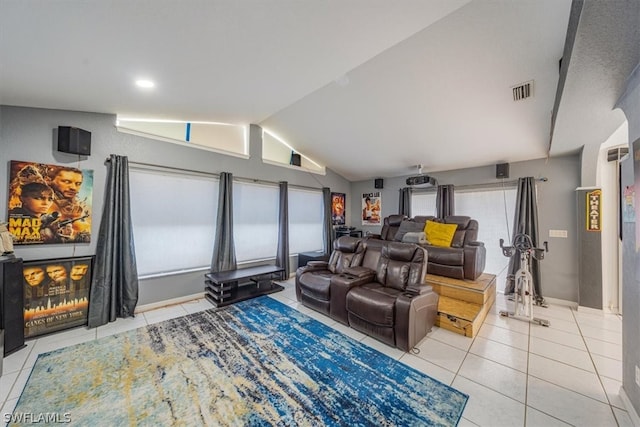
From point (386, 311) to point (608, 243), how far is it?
3.80 m

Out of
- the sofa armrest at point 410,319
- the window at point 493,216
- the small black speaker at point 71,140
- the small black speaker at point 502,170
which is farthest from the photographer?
the window at point 493,216

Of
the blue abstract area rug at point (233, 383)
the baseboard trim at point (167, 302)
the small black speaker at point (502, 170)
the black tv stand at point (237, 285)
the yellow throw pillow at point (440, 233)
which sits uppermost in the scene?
the small black speaker at point (502, 170)

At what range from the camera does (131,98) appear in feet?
9.29

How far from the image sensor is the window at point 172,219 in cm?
357

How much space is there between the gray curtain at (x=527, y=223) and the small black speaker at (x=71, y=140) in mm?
6699

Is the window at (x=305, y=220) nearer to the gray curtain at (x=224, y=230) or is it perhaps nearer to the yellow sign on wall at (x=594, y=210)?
the gray curtain at (x=224, y=230)

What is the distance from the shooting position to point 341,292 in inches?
123

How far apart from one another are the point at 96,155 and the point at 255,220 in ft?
8.54

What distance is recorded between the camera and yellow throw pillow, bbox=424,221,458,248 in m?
4.24

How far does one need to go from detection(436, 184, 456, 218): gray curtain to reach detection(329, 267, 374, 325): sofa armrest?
278 centimetres

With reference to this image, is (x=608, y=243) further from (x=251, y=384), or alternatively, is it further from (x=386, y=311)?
(x=251, y=384)

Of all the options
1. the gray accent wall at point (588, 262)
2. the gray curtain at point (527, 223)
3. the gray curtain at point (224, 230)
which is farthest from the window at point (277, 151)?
the gray accent wall at point (588, 262)

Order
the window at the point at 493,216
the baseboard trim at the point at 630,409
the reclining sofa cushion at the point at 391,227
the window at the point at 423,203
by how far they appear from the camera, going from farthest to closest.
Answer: the window at the point at 423,203 < the reclining sofa cushion at the point at 391,227 < the window at the point at 493,216 < the baseboard trim at the point at 630,409

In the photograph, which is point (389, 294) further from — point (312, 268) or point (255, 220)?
point (255, 220)
